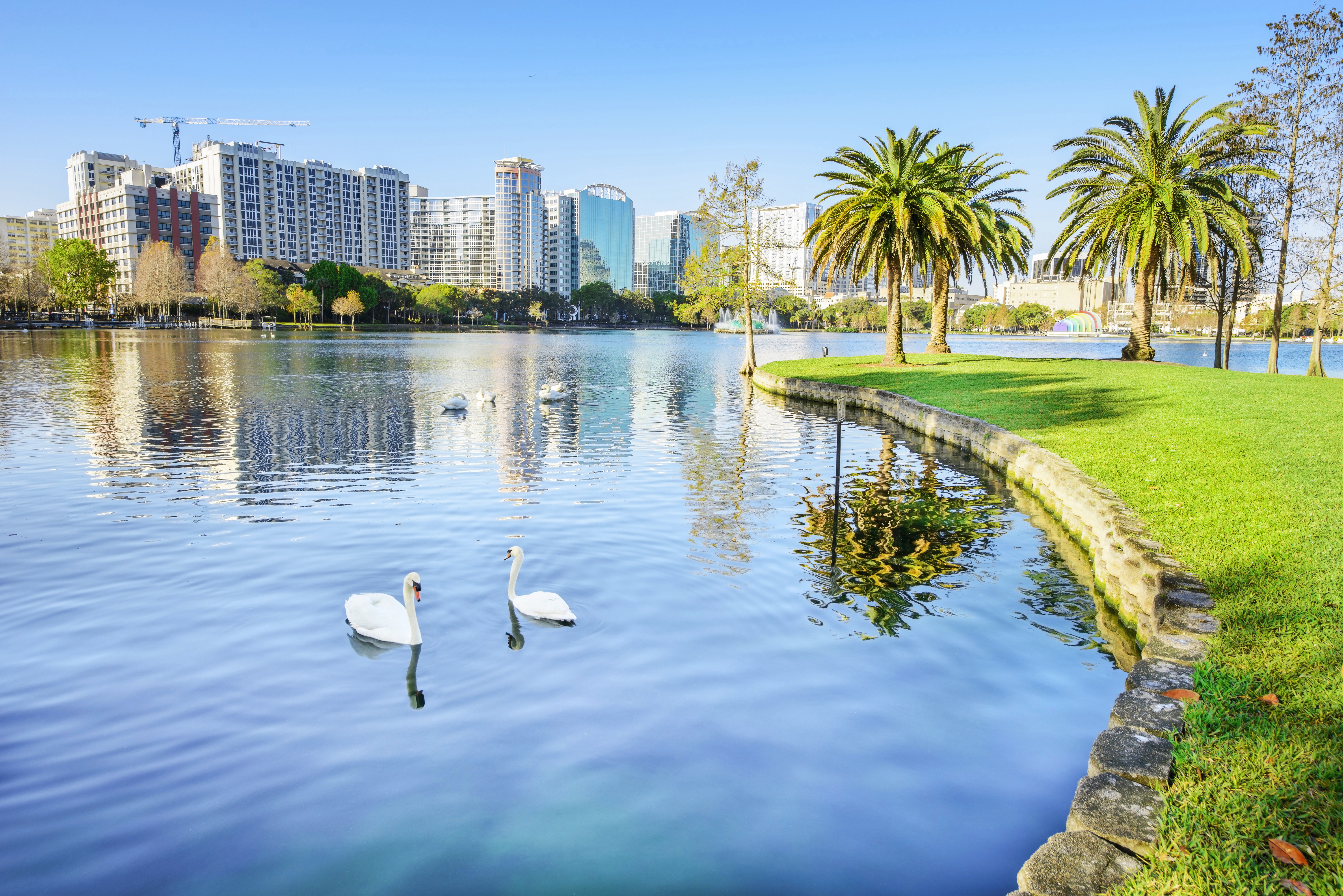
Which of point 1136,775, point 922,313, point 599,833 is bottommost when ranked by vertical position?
point 599,833

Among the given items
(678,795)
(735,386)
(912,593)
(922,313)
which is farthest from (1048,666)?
(922,313)

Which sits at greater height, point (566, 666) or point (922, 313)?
point (922, 313)

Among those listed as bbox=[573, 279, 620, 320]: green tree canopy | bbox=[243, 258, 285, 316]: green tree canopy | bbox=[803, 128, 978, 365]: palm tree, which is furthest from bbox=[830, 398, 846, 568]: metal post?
bbox=[573, 279, 620, 320]: green tree canopy

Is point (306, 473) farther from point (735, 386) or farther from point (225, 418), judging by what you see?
point (735, 386)

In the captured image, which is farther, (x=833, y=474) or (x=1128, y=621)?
(x=833, y=474)

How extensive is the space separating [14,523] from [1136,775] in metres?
14.3

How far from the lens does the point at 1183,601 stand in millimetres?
6551

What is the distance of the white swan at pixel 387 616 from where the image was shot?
7359 millimetres

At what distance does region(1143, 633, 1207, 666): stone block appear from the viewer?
575cm

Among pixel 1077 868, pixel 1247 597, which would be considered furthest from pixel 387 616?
pixel 1247 597

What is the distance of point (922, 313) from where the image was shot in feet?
636

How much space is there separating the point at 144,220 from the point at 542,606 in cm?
20071

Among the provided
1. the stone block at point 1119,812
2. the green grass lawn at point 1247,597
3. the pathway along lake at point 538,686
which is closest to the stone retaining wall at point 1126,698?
the stone block at point 1119,812

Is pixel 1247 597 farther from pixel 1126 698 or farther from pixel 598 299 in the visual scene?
pixel 598 299
